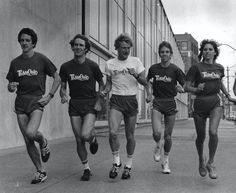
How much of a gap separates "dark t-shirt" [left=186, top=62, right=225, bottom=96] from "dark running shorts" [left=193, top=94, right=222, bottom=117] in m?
0.07

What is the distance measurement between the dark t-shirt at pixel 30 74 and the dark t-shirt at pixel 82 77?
34 centimetres

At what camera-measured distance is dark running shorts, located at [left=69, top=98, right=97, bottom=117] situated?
18.9ft

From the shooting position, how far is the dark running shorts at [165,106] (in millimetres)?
6555

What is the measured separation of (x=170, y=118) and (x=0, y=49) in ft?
17.2

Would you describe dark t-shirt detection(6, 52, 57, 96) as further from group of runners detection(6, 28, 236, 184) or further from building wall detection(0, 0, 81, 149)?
building wall detection(0, 0, 81, 149)

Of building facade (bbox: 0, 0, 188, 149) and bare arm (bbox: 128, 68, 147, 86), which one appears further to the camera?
building facade (bbox: 0, 0, 188, 149)

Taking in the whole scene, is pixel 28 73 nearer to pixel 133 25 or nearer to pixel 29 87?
pixel 29 87

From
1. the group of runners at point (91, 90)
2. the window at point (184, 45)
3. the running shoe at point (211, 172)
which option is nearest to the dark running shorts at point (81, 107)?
the group of runners at point (91, 90)

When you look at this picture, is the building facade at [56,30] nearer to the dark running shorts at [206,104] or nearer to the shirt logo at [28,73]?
the shirt logo at [28,73]

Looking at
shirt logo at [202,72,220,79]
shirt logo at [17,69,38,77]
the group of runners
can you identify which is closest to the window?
the group of runners

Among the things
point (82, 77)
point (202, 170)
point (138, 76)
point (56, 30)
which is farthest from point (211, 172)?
point (56, 30)

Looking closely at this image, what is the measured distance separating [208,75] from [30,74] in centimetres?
246

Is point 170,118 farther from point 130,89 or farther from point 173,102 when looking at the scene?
point 130,89

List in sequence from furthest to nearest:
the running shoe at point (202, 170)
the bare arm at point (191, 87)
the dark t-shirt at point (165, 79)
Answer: the dark t-shirt at point (165, 79) → the running shoe at point (202, 170) → the bare arm at point (191, 87)
